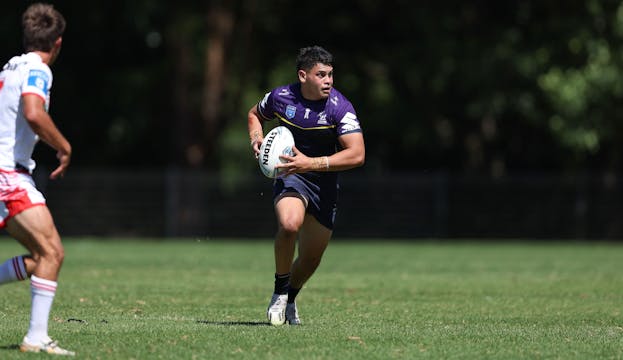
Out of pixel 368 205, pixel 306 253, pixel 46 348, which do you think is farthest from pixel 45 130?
pixel 368 205

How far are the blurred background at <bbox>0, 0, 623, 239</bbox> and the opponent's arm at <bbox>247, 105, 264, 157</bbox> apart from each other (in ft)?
76.9

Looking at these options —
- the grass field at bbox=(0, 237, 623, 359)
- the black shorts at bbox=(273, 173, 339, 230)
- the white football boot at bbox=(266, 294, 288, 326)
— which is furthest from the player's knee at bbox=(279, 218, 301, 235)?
the grass field at bbox=(0, 237, 623, 359)

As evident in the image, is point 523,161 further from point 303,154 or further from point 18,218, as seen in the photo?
point 18,218

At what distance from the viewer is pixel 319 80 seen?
10.1 metres

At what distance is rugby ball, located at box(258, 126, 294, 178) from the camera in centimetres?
988

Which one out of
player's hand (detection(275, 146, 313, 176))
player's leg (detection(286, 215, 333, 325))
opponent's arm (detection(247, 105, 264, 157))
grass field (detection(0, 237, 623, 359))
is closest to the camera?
grass field (detection(0, 237, 623, 359))

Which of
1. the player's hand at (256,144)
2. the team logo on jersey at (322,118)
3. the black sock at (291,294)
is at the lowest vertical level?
the black sock at (291,294)

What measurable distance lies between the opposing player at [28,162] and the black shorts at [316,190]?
2856 mm

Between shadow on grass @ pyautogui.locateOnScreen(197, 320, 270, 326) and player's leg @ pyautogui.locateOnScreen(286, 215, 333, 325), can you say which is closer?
shadow on grass @ pyautogui.locateOnScreen(197, 320, 270, 326)

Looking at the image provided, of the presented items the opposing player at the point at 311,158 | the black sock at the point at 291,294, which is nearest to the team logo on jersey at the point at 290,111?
the opposing player at the point at 311,158

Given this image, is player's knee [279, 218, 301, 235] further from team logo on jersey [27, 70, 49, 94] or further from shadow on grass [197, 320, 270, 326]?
team logo on jersey [27, 70, 49, 94]

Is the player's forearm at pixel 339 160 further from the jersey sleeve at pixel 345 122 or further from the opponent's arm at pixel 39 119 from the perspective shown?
the opponent's arm at pixel 39 119

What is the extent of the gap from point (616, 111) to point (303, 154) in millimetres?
26514

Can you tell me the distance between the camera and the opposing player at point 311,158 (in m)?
10.0
